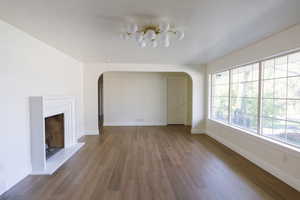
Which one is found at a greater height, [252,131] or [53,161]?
[252,131]

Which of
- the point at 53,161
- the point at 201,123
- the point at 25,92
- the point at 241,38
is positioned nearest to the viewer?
the point at 25,92

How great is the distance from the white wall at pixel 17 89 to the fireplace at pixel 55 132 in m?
0.78

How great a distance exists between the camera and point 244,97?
11.9 feet

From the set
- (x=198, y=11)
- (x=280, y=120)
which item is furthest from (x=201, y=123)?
(x=198, y=11)

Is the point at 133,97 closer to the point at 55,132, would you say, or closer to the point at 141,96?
the point at 141,96

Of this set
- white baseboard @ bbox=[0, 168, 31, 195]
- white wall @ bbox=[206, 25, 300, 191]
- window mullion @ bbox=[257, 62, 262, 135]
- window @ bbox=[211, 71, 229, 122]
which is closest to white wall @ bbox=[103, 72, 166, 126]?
window @ bbox=[211, 71, 229, 122]

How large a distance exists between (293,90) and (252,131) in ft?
3.85

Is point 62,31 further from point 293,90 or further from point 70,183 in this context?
point 293,90

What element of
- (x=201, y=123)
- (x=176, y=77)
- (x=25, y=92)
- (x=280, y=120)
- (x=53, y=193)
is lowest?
(x=53, y=193)

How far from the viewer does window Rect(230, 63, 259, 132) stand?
10.8 ft

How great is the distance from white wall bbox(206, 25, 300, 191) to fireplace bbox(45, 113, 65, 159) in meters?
4.01

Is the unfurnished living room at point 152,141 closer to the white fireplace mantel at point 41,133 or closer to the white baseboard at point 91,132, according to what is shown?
the white fireplace mantel at point 41,133

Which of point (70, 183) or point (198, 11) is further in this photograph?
point (70, 183)

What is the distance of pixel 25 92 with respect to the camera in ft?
8.58
